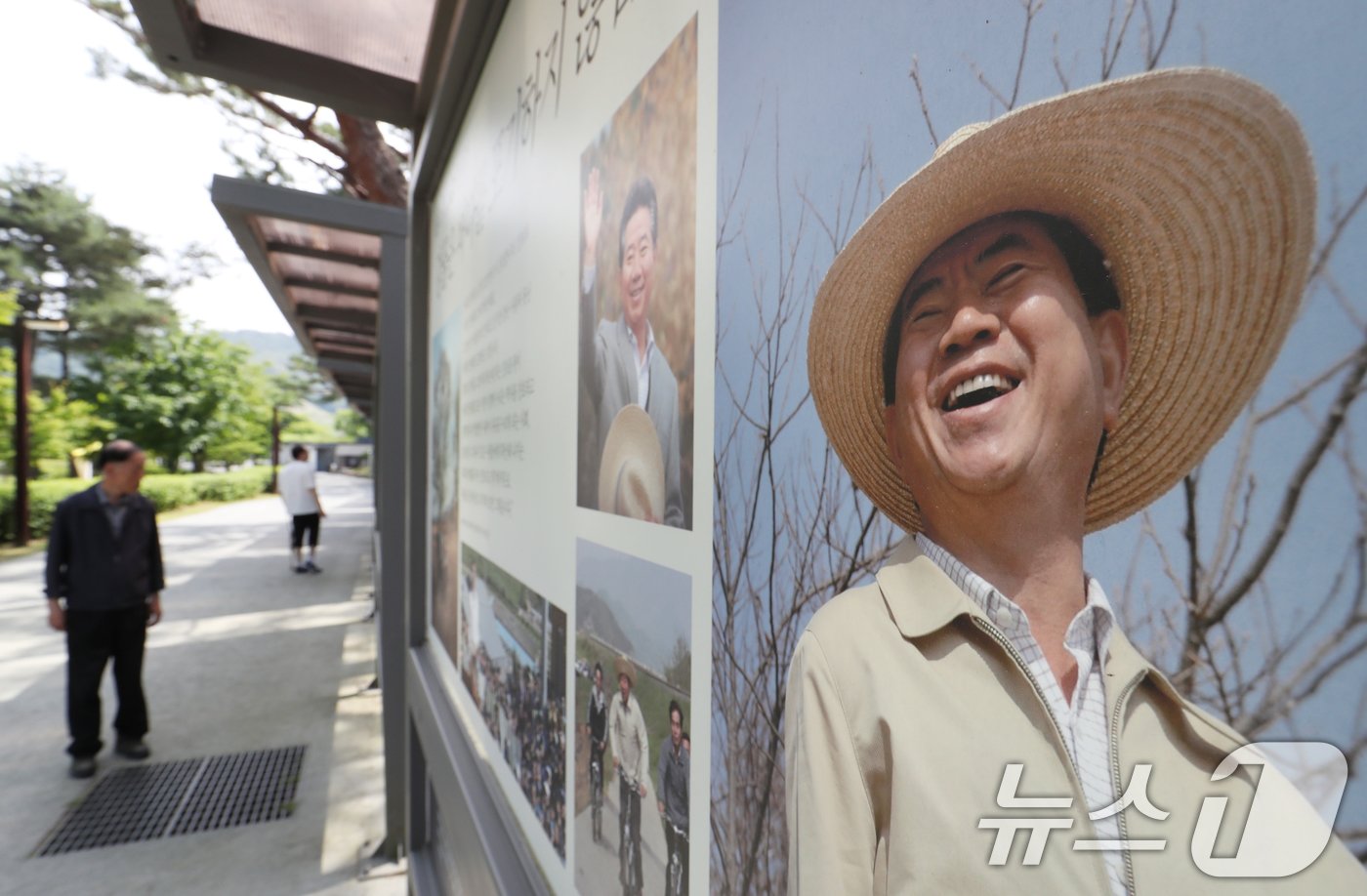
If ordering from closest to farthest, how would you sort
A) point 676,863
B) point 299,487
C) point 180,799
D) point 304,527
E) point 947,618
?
point 947,618 < point 676,863 < point 180,799 < point 299,487 < point 304,527

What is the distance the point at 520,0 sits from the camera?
66.1 inches

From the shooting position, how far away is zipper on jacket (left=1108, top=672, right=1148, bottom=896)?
0.37 m

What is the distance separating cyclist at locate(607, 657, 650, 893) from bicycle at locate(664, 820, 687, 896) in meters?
0.09

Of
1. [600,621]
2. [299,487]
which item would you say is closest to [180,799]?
[600,621]

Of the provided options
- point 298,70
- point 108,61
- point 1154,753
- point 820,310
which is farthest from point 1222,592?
point 108,61

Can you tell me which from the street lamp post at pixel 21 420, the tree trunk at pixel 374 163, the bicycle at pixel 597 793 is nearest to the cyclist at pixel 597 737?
the bicycle at pixel 597 793

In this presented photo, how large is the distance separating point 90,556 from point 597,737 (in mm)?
4953

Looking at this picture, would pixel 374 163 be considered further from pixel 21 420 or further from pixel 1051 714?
pixel 21 420

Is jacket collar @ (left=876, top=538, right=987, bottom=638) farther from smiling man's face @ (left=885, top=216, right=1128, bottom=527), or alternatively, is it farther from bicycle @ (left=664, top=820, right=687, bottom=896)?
bicycle @ (left=664, top=820, right=687, bottom=896)

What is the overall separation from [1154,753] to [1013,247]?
0.27 meters

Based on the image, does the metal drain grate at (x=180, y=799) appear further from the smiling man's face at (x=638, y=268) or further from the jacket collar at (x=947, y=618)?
the jacket collar at (x=947, y=618)

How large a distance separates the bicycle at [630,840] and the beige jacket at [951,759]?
1.43 feet

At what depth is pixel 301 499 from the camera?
445 inches

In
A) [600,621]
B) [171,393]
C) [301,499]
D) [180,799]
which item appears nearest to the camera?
[600,621]
